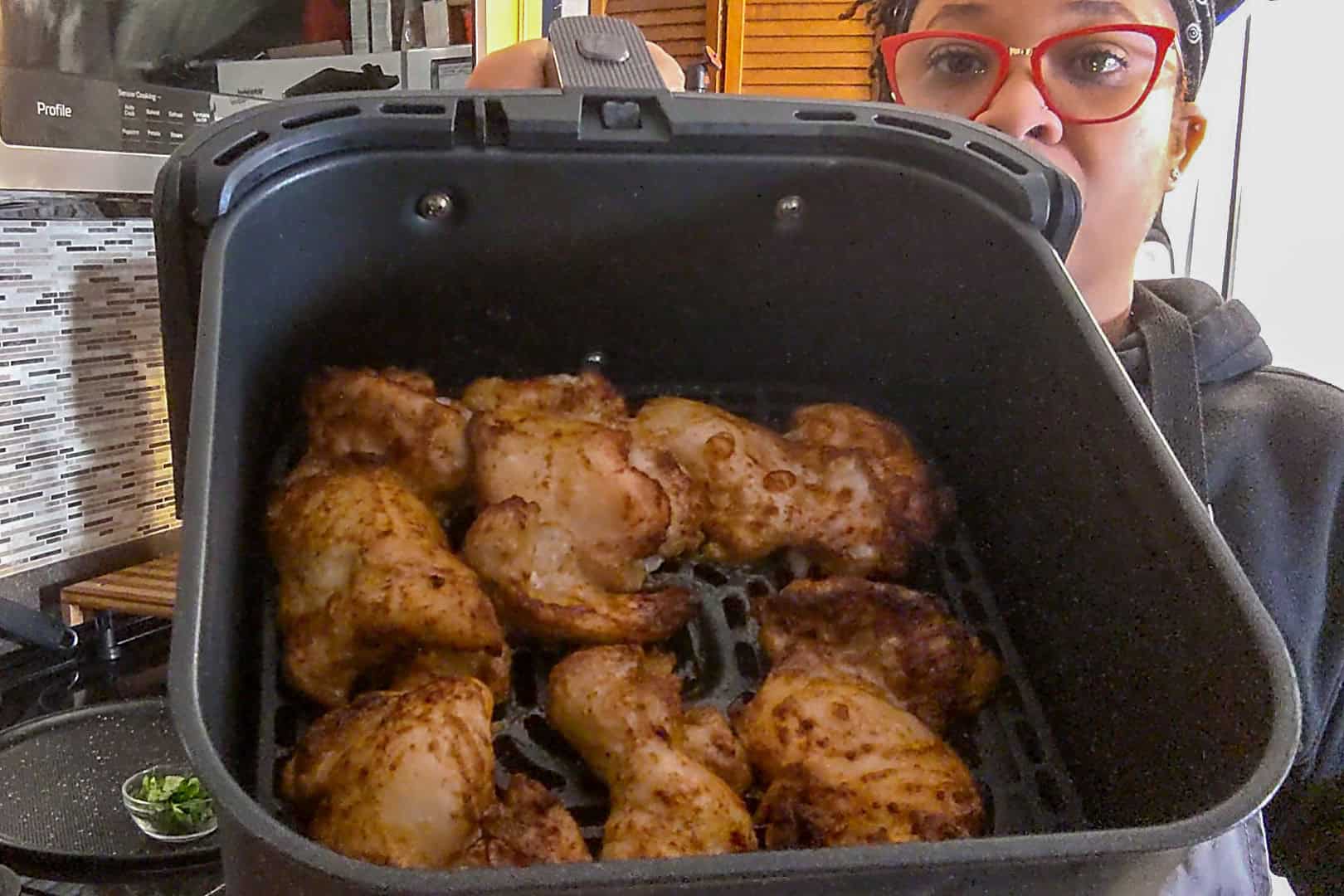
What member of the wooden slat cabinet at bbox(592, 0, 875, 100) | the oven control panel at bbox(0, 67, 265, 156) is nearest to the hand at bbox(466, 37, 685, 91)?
the oven control panel at bbox(0, 67, 265, 156)

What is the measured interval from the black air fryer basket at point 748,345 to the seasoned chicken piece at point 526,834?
0.16 feet

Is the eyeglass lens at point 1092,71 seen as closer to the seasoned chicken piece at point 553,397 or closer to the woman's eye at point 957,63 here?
the woman's eye at point 957,63

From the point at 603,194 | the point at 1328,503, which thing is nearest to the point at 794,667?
the point at 603,194

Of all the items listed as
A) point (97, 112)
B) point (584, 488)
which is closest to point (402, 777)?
point (584, 488)

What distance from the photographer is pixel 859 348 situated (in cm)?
72

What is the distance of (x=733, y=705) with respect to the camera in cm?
57

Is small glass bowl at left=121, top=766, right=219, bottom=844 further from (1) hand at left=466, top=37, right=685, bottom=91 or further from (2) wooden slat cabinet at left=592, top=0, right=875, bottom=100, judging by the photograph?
(2) wooden slat cabinet at left=592, top=0, right=875, bottom=100

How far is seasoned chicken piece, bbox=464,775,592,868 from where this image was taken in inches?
16.8

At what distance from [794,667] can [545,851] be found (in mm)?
177

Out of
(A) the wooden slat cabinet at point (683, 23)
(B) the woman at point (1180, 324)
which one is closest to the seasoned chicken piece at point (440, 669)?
(B) the woman at point (1180, 324)

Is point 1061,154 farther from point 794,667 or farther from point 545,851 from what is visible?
point 545,851

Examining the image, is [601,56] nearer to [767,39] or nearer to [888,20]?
[888,20]

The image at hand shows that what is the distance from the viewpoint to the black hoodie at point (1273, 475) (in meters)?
0.90

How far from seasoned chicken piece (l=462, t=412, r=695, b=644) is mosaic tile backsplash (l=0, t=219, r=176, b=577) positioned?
0.71 m
